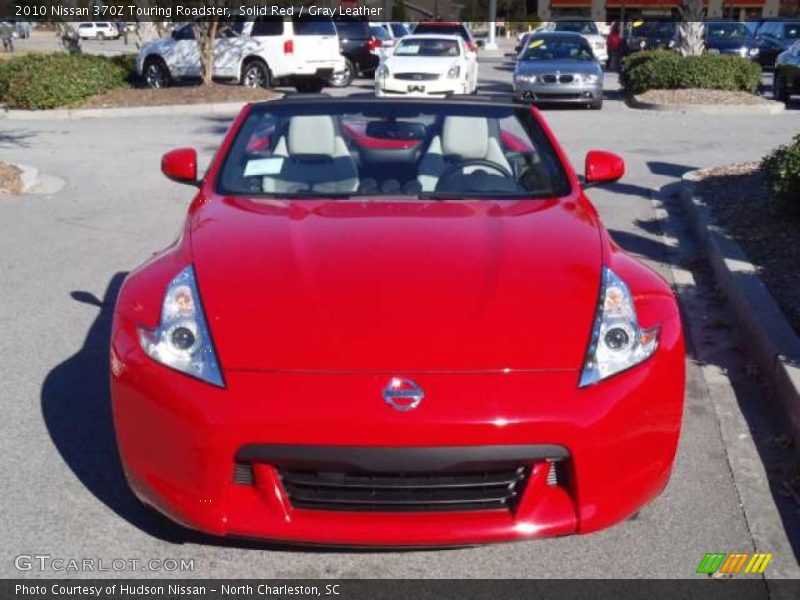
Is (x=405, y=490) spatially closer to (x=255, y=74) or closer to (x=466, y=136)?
(x=466, y=136)

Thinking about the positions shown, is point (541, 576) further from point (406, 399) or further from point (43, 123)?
point (43, 123)

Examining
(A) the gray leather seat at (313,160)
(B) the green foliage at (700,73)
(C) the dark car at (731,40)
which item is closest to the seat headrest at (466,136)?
(A) the gray leather seat at (313,160)

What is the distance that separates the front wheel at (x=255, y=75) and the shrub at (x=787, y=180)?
16984 mm

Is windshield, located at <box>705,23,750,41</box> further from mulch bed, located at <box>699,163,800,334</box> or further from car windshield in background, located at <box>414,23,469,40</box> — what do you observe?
mulch bed, located at <box>699,163,800,334</box>

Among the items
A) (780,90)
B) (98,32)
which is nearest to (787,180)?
(780,90)

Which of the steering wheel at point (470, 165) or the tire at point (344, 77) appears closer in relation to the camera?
the steering wheel at point (470, 165)

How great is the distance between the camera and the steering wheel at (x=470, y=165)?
490 centimetres

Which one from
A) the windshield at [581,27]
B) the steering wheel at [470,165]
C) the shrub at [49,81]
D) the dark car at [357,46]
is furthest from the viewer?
the windshield at [581,27]

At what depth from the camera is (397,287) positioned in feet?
11.9

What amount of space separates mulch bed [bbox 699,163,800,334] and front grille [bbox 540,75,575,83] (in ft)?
30.9

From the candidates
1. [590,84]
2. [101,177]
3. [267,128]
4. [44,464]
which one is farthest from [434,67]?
[44,464]

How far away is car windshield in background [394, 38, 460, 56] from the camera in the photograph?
22.5m

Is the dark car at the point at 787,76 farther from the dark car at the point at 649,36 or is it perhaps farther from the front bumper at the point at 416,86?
the dark car at the point at 649,36

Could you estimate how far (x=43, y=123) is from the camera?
19.0m
